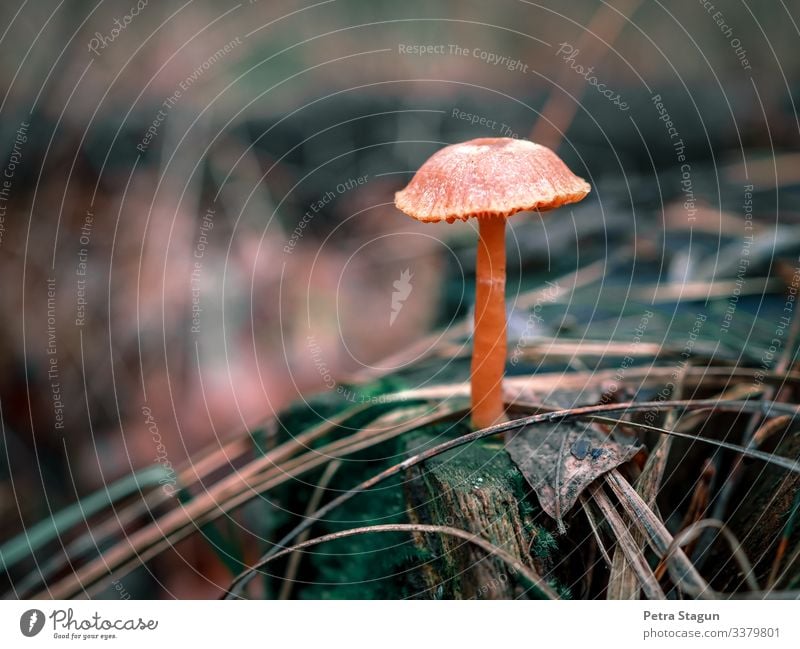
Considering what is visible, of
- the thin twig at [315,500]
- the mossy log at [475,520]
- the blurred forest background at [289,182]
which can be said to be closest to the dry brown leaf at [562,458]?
the mossy log at [475,520]

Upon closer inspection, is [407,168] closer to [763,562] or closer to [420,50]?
[420,50]

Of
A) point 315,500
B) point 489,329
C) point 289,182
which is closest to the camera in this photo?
point 489,329

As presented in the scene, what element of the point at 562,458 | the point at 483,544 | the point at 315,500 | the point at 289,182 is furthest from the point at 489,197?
the point at 289,182

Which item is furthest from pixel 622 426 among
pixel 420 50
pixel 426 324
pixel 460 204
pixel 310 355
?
pixel 420 50

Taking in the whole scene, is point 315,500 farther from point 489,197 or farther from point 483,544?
point 489,197

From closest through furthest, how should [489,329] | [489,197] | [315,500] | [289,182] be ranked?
[489,197], [489,329], [315,500], [289,182]

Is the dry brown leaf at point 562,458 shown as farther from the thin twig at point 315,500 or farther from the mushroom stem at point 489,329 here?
the thin twig at point 315,500
